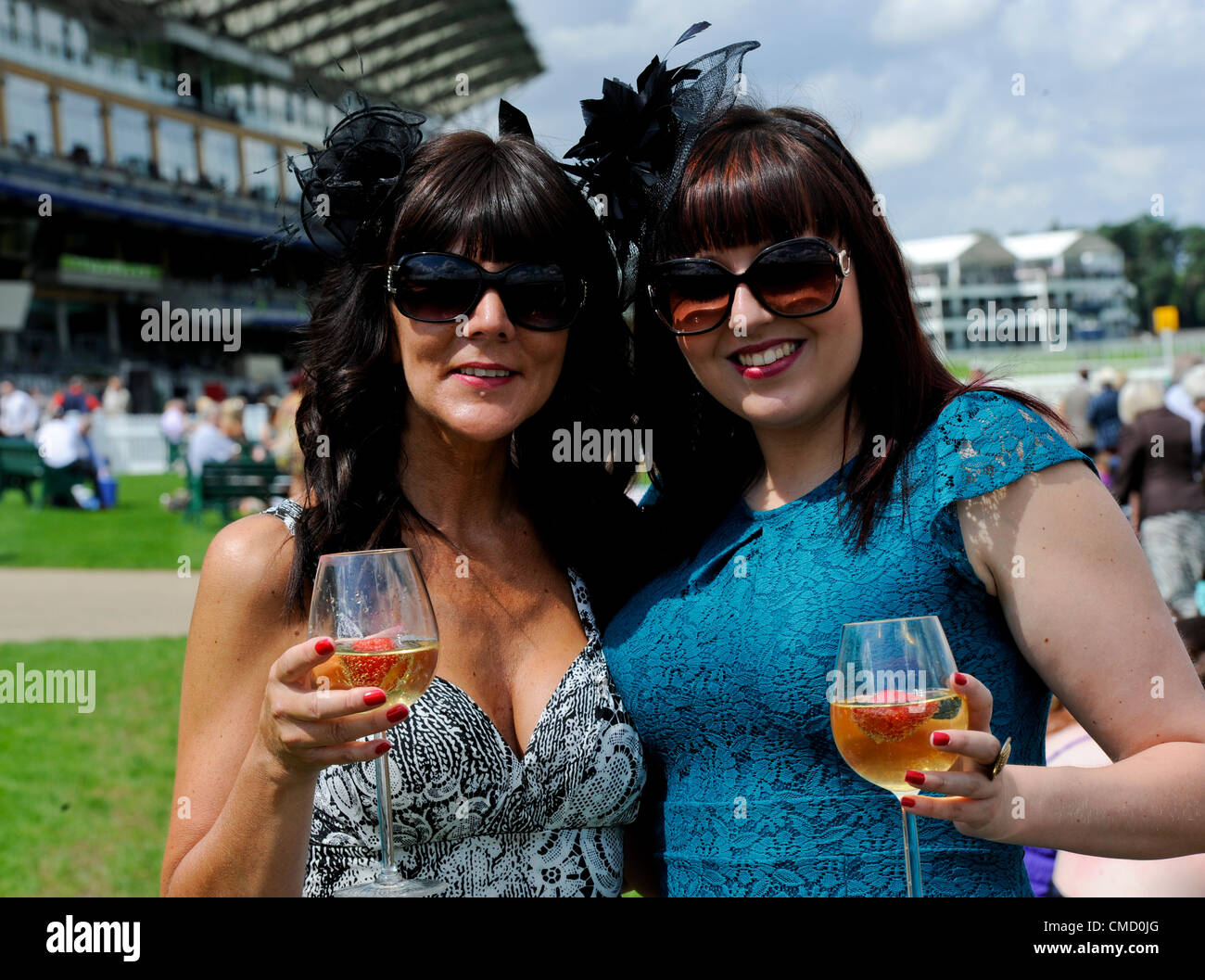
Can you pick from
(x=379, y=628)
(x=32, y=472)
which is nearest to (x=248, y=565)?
(x=379, y=628)

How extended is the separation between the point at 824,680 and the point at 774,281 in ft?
2.44

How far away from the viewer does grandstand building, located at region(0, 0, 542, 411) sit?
3788 centimetres

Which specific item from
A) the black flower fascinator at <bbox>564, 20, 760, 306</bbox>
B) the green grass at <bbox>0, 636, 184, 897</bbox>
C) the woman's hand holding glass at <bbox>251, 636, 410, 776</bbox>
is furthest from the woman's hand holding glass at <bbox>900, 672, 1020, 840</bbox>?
the green grass at <bbox>0, 636, 184, 897</bbox>

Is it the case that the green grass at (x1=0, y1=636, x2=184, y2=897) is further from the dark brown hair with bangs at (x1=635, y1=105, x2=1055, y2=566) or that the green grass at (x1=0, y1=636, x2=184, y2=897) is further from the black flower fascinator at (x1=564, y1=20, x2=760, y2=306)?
the dark brown hair with bangs at (x1=635, y1=105, x2=1055, y2=566)

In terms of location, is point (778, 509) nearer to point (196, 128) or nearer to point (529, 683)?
point (529, 683)

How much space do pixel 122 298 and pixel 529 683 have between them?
46016 millimetres

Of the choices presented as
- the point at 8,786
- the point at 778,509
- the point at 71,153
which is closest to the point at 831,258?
the point at 778,509

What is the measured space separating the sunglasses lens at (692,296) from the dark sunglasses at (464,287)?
0.90 ft

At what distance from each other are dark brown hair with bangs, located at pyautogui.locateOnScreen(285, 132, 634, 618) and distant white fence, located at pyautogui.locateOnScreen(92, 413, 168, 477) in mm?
21939

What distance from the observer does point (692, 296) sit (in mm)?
2230

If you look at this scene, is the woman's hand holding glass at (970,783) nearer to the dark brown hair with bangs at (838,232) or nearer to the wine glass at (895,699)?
the wine glass at (895,699)

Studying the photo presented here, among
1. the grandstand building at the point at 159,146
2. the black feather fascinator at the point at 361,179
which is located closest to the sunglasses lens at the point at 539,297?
the black feather fascinator at the point at 361,179

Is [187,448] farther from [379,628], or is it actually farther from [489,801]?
[379,628]

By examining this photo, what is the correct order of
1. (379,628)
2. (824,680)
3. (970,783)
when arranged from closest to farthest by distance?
(970,783) < (379,628) < (824,680)
